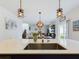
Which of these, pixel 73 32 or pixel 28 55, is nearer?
pixel 28 55

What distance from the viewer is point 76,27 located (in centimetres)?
726

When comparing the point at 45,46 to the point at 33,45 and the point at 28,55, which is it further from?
the point at 28,55

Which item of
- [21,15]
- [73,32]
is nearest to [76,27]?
[73,32]

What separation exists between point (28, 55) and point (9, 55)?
220mm

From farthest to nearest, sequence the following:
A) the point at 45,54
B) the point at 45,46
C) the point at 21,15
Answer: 1. the point at 21,15
2. the point at 45,46
3. the point at 45,54

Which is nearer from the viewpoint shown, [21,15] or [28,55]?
[28,55]

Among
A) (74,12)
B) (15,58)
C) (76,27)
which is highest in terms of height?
(74,12)

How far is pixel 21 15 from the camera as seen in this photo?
3713 mm

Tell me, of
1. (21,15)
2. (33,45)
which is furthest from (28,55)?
(21,15)

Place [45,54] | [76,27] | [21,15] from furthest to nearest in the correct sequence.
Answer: [76,27] < [21,15] < [45,54]

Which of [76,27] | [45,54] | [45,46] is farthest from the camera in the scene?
[76,27]

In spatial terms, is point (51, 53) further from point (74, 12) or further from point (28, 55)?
point (74, 12)

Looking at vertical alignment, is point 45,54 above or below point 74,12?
below

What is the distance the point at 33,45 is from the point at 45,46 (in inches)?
10.3
